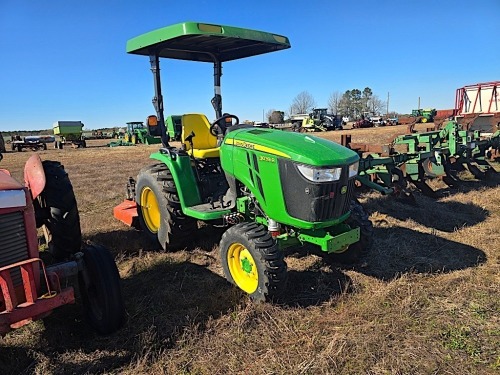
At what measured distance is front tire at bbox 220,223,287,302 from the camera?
3.19 m

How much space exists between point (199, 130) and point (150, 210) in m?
1.21

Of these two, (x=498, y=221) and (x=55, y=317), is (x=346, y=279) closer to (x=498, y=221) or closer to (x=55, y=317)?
(x=55, y=317)

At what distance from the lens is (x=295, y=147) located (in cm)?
330

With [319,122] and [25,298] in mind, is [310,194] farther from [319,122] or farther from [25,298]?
[319,122]

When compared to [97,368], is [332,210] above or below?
above

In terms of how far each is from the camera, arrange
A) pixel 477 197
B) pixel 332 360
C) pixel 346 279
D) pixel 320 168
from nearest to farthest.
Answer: pixel 332 360 → pixel 320 168 → pixel 346 279 → pixel 477 197

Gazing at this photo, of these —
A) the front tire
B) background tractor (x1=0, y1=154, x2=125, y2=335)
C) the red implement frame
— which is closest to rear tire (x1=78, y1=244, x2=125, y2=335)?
background tractor (x1=0, y1=154, x2=125, y2=335)

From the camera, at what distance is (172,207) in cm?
439

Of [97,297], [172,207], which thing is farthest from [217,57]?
[97,297]

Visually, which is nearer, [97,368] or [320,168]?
[97,368]

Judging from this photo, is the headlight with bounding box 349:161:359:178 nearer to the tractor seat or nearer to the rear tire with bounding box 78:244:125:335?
the tractor seat

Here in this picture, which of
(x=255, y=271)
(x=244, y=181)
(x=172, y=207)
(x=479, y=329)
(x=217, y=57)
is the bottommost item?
(x=479, y=329)

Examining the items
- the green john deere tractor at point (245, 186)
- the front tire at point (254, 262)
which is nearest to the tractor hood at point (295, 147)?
the green john deere tractor at point (245, 186)

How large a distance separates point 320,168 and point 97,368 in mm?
2119
